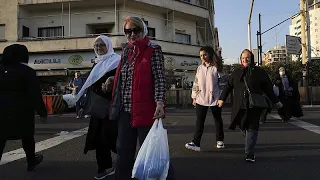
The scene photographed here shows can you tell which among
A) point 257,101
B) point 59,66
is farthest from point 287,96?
point 59,66

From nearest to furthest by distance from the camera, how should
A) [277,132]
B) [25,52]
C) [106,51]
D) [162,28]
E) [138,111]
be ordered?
[138,111] → [106,51] → [25,52] → [277,132] → [162,28]

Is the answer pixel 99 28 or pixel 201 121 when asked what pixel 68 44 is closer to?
pixel 99 28

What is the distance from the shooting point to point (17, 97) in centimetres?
485

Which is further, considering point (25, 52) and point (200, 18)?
point (200, 18)

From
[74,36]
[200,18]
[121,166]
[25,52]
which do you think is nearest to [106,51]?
[25,52]

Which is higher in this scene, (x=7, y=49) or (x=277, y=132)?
(x=7, y=49)

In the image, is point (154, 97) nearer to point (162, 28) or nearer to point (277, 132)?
point (277, 132)

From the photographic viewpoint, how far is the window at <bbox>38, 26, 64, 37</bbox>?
28719mm

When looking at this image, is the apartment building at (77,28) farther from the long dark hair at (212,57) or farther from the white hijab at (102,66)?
the white hijab at (102,66)

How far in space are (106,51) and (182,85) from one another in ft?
78.1

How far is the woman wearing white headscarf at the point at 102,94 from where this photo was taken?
14.6ft

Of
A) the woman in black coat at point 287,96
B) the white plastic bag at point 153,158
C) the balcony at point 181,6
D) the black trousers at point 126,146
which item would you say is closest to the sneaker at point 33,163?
the black trousers at point 126,146

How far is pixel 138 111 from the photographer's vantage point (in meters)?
3.45

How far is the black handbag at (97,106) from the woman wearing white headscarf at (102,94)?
0.15 ft
